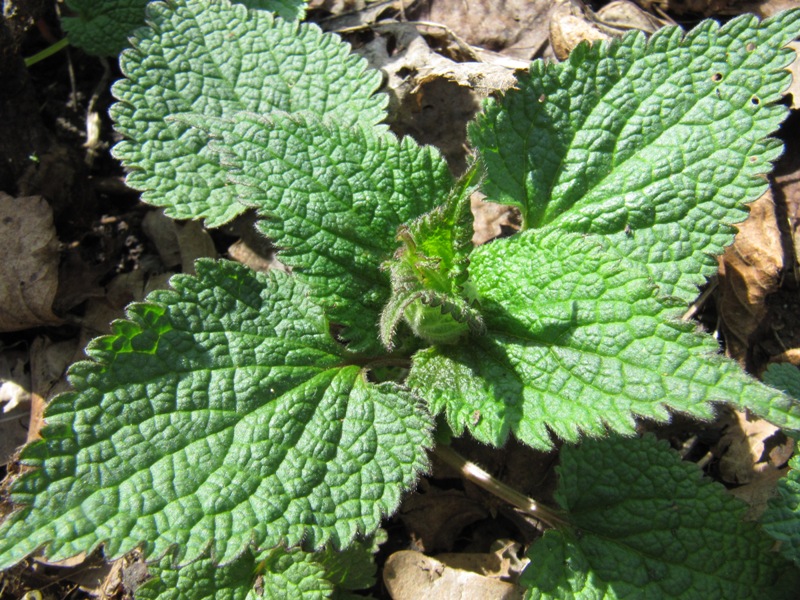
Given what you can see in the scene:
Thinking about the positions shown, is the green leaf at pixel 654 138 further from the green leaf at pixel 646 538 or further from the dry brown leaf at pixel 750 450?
the dry brown leaf at pixel 750 450

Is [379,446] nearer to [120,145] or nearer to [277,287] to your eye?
[277,287]

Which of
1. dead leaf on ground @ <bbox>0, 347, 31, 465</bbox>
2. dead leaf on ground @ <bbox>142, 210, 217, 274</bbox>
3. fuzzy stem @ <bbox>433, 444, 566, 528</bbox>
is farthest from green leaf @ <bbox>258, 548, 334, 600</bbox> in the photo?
dead leaf on ground @ <bbox>142, 210, 217, 274</bbox>

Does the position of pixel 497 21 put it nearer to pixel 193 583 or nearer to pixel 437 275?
pixel 437 275

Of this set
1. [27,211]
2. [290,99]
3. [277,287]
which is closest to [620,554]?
[277,287]

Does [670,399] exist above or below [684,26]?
below

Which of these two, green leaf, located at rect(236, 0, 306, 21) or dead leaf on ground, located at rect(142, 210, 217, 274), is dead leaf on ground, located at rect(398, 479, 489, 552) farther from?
green leaf, located at rect(236, 0, 306, 21)

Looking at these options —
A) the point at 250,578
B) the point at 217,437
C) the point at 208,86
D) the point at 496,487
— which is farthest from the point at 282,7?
the point at 250,578
